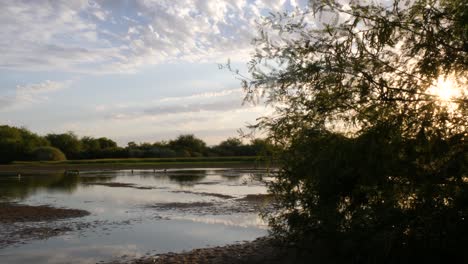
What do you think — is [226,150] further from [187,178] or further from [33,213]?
[33,213]

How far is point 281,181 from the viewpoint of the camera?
1146 cm

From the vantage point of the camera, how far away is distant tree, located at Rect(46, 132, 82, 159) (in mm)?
103438

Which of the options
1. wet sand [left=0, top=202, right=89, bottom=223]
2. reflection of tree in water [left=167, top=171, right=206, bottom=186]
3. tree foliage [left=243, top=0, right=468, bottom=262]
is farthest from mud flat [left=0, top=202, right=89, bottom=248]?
reflection of tree in water [left=167, top=171, right=206, bottom=186]

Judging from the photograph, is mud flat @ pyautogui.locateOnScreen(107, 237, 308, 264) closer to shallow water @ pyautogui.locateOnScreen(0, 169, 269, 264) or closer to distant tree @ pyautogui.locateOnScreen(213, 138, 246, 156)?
shallow water @ pyautogui.locateOnScreen(0, 169, 269, 264)

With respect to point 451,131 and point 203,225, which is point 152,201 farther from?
point 451,131

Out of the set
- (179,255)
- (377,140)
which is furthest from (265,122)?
(179,255)

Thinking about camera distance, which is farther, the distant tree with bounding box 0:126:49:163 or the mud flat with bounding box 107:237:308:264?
the distant tree with bounding box 0:126:49:163

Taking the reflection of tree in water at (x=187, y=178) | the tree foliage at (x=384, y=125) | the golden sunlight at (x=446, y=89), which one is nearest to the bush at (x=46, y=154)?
the reflection of tree in water at (x=187, y=178)

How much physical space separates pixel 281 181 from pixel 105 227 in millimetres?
10210

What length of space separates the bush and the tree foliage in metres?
86.8

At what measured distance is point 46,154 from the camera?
90438mm

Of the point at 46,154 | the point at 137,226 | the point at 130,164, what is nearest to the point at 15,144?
the point at 46,154

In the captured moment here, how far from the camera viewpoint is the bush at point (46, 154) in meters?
90.0

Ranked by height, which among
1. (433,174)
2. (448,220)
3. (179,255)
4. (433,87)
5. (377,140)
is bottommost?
(179,255)
